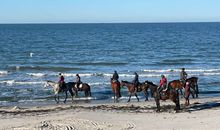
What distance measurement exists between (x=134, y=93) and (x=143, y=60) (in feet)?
95.1

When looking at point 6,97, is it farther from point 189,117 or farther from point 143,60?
point 143,60

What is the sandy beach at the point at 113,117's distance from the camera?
22.1 meters

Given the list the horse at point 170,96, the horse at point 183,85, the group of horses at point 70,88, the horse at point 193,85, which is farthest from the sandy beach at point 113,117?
the horse at point 193,85

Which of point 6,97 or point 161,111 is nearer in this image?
point 161,111

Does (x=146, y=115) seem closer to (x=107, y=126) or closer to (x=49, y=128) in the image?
(x=107, y=126)

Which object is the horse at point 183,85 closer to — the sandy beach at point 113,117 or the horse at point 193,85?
the horse at point 193,85

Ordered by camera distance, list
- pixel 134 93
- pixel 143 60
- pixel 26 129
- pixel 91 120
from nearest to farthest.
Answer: pixel 26 129
pixel 91 120
pixel 134 93
pixel 143 60

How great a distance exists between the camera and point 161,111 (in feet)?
87.0

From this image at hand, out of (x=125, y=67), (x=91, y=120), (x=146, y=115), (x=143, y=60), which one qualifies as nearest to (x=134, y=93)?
(x=146, y=115)

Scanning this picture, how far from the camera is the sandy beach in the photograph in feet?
72.5

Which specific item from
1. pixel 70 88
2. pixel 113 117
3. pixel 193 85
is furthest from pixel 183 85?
pixel 113 117

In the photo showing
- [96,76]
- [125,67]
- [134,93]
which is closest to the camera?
[134,93]

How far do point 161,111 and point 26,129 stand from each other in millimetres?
8619

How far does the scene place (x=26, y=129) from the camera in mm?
21484
